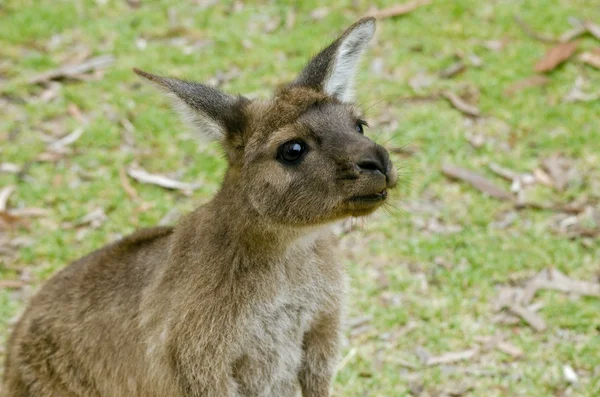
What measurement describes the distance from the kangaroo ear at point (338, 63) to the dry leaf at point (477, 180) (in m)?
2.62

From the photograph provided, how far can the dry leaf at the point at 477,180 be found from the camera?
646 cm

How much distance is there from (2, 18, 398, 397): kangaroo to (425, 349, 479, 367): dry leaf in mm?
1221

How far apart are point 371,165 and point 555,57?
4929mm

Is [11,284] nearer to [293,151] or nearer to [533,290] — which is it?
[293,151]

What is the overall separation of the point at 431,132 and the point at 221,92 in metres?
3.55

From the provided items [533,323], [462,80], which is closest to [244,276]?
[533,323]

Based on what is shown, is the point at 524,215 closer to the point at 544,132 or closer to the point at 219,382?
the point at 544,132

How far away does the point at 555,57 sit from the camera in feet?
25.4

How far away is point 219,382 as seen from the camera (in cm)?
375

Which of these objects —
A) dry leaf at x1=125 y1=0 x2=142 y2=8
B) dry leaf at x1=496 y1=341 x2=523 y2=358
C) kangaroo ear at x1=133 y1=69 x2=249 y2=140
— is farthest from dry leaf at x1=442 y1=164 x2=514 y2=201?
dry leaf at x1=125 y1=0 x2=142 y2=8

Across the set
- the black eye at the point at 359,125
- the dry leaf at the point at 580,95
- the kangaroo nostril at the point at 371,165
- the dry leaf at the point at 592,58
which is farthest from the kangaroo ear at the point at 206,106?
the dry leaf at the point at 592,58

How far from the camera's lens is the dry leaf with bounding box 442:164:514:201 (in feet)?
21.2

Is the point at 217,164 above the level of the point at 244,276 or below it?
below

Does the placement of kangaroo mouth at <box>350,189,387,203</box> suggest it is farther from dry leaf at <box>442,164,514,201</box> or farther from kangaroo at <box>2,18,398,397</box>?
dry leaf at <box>442,164,514,201</box>
